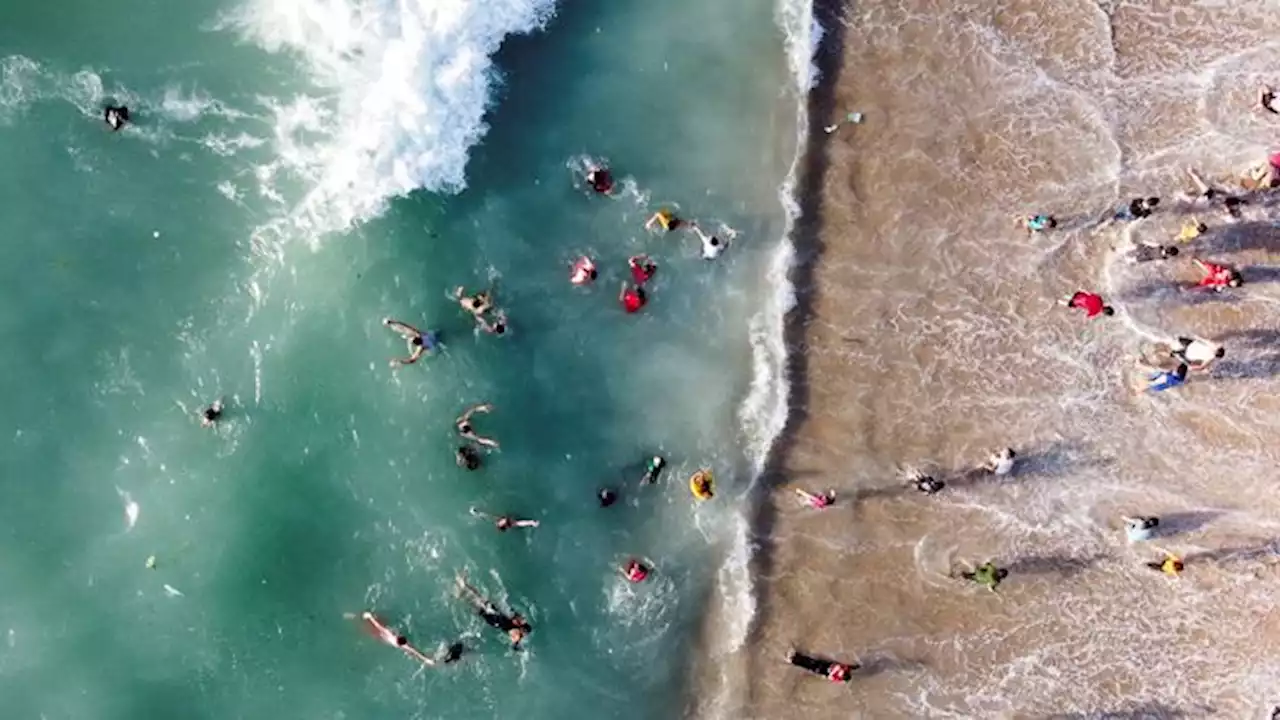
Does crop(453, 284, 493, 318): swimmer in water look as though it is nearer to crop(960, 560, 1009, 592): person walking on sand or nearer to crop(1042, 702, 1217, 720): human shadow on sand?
crop(960, 560, 1009, 592): person walking on sand

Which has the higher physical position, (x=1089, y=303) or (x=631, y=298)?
(x=631, y=298)

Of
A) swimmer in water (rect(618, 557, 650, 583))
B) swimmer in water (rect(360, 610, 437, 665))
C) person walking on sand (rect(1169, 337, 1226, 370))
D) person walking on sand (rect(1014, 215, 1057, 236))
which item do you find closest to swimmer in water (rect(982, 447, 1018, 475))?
person walking on sand (rect(1169, 337, 1226, 370))

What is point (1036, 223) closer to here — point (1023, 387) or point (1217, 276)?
point (1023, 387)

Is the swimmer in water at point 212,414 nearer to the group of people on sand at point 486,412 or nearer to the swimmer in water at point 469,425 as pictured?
the group of people on sand at point 486,412

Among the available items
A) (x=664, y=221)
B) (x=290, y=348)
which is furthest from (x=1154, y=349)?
(x=290, y=348)

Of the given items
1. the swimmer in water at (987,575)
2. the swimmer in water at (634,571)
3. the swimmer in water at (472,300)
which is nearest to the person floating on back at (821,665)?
the swimmer in water at (987,575)

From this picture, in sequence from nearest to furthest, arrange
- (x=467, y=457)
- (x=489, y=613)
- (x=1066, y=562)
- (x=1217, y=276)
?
(x=1217, y=276) < (x=467, y=457) < (x=489, y=613) < (x=1066, y=562)
